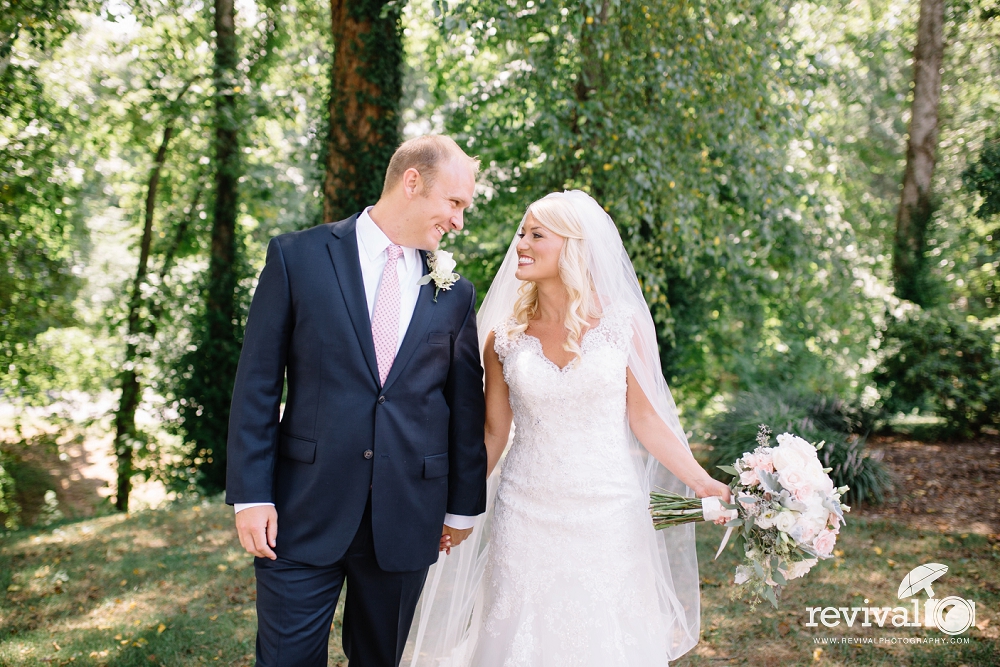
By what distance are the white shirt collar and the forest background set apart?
2.31m

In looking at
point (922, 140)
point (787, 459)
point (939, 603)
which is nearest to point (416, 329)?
point (787, 459)

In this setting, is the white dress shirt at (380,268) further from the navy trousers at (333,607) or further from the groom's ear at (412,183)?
the navy trousers at (333,607)

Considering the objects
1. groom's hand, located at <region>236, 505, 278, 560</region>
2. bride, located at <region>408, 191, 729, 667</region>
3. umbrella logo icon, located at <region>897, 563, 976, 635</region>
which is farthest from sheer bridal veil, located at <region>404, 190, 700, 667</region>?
umbrella logo icon, located at <region>897, 563, 976, 635</region>

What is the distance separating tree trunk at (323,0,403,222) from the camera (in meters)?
6.21

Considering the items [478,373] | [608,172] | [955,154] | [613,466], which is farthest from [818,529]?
[955,154]

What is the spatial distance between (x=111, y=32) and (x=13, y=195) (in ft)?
14.4

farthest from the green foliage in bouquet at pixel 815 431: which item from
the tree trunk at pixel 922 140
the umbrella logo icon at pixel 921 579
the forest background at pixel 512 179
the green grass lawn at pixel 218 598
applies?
the tree trunk at pixel 922 140

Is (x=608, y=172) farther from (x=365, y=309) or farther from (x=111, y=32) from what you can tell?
(x=111, y=32)

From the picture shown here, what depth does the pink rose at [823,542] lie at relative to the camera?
256 cm

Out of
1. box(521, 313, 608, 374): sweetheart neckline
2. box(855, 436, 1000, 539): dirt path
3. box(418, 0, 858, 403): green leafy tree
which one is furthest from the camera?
box(855, 436, 1000, 539): dirt path

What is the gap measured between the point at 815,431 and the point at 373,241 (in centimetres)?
621

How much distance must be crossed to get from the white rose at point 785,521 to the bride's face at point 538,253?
131 centimetres

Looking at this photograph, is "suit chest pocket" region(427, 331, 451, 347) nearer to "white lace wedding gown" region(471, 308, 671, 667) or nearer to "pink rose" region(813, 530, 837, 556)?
"white lace wedding gown" region(471, 308, 671, 667)

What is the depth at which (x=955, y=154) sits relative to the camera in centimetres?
1318
